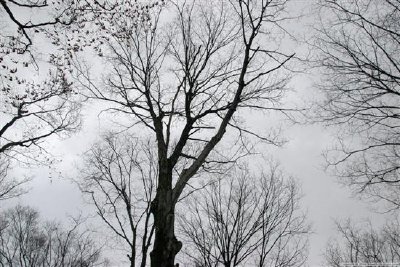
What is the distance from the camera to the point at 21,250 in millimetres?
22156

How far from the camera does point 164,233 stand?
217 inches

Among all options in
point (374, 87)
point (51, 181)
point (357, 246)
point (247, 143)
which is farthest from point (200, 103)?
point (357, 246)

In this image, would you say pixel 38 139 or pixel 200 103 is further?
pixel 38 139

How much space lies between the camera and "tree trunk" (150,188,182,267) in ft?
17.5

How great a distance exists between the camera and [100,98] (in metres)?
7.70

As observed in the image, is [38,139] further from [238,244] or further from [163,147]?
[238,244]

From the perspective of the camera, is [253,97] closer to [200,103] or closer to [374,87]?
[200,103]

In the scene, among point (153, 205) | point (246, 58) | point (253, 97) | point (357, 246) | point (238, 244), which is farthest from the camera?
point (357, 246)

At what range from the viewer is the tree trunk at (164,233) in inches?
210

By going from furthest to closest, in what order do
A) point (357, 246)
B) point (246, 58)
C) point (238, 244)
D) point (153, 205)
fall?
point (357, 246) → point (238, 244) → point (246, 58) → point (153, 205)

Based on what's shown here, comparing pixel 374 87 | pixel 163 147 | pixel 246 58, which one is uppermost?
pixel 246 58

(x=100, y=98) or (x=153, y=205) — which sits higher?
(x=100, y=98)

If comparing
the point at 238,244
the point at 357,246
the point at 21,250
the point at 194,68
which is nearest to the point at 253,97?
the point at 194,68

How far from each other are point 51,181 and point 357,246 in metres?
21.2
